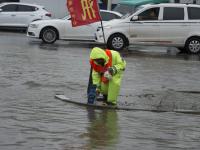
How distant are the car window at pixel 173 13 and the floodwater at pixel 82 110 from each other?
4327mm

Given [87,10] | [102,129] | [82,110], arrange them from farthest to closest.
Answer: [87,10] < [82,110] < [102,129]

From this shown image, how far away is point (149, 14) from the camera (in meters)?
24.9

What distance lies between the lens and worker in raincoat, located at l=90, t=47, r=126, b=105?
37.9 feet

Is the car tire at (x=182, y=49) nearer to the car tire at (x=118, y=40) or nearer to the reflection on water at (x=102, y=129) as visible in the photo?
the car tire at (x=118, y=40)

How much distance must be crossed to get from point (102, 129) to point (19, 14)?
2506cm

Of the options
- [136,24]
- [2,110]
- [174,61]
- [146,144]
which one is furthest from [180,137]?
[136,24]

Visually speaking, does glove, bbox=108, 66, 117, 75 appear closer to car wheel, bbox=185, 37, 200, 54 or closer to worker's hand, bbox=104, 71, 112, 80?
worker's hand, bbox=104, 71, 112, 80

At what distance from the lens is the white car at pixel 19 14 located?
34125 millimetres

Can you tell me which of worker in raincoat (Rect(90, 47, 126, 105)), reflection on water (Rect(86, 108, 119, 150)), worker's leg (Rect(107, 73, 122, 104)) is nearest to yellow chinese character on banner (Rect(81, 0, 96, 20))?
worker in raincoat (Rect(90, 47, 126, 105))

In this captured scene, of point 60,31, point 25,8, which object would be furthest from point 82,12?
point 25,8

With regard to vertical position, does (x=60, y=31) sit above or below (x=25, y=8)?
below

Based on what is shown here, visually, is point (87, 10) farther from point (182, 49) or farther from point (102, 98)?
point (182, 49)

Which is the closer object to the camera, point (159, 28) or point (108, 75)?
point (108, 75)

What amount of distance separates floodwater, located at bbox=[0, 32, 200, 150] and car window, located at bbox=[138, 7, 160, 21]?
4.13 meters
